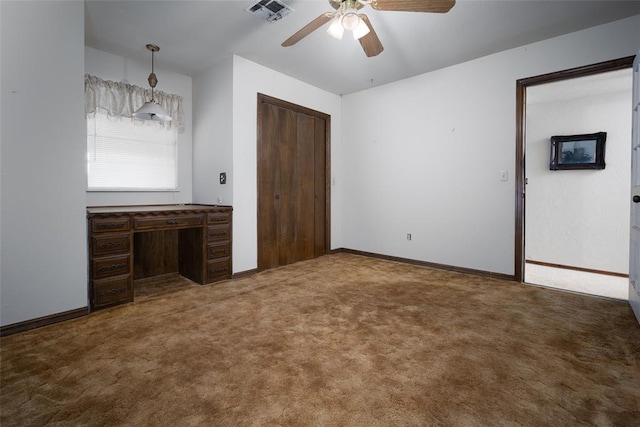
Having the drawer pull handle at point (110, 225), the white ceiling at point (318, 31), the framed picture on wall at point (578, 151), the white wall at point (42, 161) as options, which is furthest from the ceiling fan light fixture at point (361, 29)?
the framed picture on wall at point (578, 151)

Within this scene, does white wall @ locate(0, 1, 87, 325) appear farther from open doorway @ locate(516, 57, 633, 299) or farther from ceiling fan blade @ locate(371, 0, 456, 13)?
open doorway @ locate(516, 57, 633, 299)

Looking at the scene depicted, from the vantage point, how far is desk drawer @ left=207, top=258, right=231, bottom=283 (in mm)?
3379

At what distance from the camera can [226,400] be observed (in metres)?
1.44

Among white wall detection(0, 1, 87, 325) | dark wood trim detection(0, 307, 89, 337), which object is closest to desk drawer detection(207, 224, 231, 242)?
white wall detection(0, 1, 87, 325)

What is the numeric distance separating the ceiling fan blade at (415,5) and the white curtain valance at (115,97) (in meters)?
3.02

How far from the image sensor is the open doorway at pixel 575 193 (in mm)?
3566

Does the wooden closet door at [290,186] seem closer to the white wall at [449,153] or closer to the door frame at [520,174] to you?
the white wall at [449,153]

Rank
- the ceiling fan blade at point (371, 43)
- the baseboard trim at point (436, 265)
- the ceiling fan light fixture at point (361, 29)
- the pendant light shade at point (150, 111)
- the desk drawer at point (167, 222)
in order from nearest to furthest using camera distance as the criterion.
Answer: the ceiling fan light fixture at point (361, 29), the ceiling fan blade at point (371, 43), the desk drawer at point (167, 222), the pendant light shade at point (150, 111), the baseboard trim at point (436, 265)

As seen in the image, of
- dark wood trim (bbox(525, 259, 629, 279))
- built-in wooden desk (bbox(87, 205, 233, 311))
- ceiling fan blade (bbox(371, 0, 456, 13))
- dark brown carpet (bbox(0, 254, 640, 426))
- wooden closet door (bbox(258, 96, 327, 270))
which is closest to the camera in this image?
dark brown carpet (bbox(0, 254, 640, 426))

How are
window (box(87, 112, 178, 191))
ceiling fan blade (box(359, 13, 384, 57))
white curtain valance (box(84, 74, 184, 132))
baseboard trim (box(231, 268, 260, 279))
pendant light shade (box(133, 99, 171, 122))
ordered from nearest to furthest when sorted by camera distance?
ceiling fan blade (box(359, 13, 384, 57)) → pendant light shade (box(133, 99, 171, 122)) → white curtain valance (box(84, 74, 184, 132)) → window (box(87, 112, 178, 191)) → baseboard trim (box(231, 268, 260, 279))

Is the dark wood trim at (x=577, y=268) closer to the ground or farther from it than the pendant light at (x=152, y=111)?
closer to the ground

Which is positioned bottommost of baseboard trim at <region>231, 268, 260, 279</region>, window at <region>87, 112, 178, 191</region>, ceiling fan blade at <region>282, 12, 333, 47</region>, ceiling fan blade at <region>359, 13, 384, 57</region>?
baseboard trim at <region>231, 268, 260, 279</region>

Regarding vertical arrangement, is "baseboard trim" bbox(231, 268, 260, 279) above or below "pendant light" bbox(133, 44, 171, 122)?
below

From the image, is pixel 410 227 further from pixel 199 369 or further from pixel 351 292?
A: pixel 199 369
